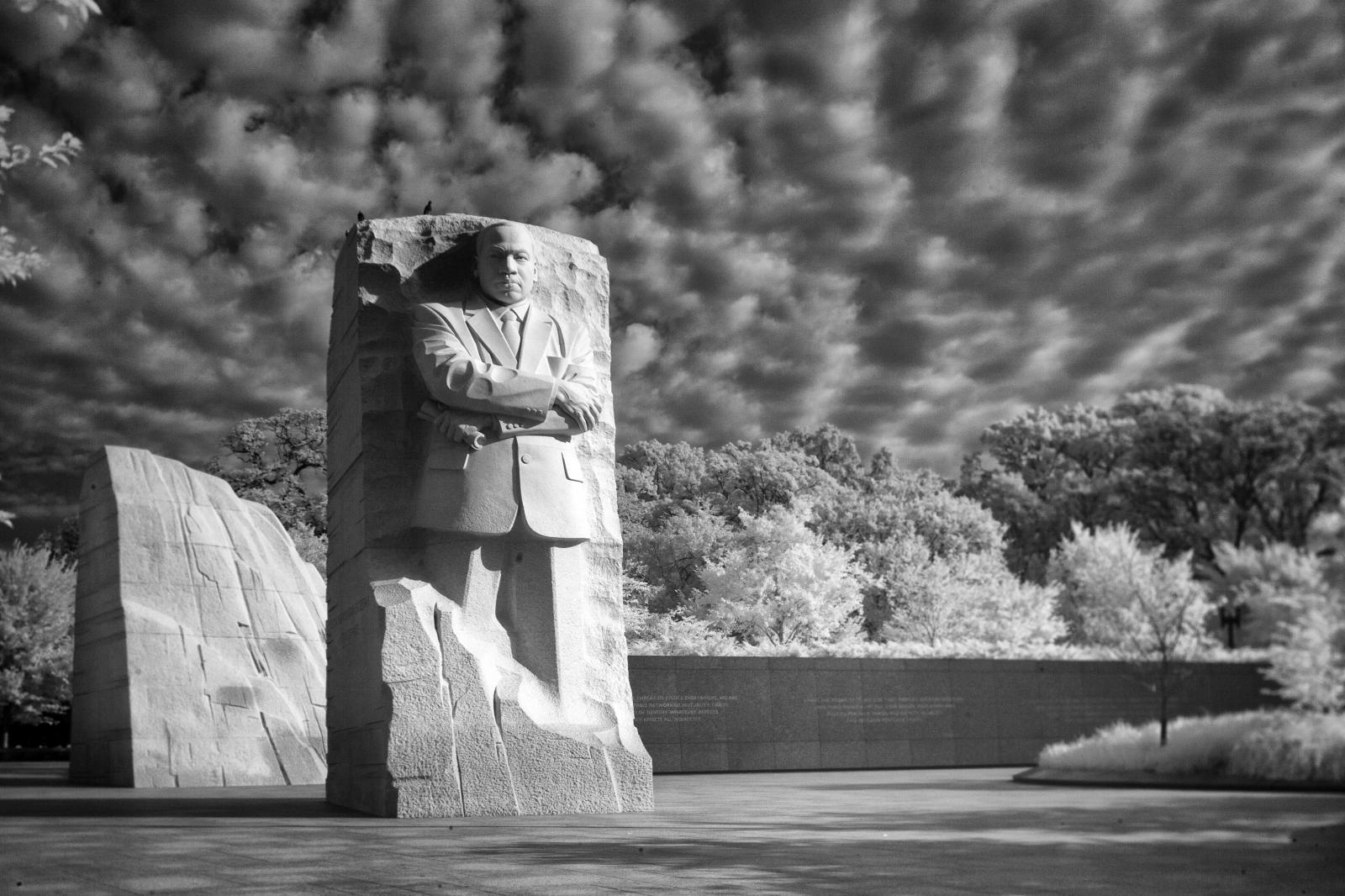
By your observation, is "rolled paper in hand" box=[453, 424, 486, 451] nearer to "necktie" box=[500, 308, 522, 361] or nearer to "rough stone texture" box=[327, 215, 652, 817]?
"rough stone texture" box=[327, 215, 652, 817]

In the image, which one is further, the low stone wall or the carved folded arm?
the low stone wall

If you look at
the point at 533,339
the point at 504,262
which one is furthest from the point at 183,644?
the point at 504,262

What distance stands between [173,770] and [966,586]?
30.2m

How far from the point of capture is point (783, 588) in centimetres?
3656

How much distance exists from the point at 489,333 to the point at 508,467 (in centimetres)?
112

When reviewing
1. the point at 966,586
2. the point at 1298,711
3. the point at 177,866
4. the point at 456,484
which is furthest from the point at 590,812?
the point at 966,586

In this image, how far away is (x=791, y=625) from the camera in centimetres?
3594

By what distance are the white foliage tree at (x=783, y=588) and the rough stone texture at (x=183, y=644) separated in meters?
19.7

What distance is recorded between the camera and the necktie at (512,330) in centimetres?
959

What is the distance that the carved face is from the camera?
31.8 ft

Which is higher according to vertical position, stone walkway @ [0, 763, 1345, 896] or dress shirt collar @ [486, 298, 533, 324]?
dress shirt collar @ [486, 298, 533, 324]

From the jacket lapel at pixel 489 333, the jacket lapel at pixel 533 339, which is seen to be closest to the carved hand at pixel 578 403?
the jacket lapel at pixel 533 339

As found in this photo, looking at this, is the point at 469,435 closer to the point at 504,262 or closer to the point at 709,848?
the point at 504,262

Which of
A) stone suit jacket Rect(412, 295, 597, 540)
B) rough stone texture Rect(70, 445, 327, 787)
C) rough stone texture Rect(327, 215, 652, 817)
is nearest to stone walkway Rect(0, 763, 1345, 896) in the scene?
rough stone texture Rect(327, 215, 652, 817)
